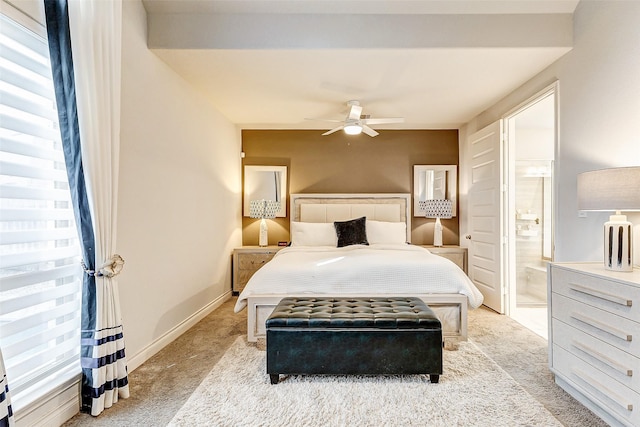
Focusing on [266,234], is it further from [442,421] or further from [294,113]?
[442,421]

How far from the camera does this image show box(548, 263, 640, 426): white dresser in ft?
5.58

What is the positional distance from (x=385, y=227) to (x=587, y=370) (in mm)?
2897

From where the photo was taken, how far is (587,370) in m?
1.99

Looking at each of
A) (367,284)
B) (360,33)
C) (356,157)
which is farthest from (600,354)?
(356,157)

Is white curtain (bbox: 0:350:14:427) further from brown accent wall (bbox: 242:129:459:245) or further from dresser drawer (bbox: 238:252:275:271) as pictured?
brown accent wall (bbox: 242:129:459:245)

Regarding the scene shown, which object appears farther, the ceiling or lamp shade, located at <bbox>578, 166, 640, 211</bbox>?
the ceiling

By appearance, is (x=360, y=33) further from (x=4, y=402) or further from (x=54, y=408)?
(x=54, y=408)

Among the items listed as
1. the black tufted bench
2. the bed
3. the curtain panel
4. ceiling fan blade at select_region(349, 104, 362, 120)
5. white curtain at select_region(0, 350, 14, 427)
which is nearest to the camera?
white curtain at select_region(0, 350, 14, 427)

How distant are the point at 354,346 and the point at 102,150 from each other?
1976mm

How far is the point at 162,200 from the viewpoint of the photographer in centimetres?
301

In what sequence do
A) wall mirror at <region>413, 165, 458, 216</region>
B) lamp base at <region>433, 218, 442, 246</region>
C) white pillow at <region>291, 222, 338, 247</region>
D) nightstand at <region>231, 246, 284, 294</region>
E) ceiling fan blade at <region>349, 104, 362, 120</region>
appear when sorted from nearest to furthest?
1. ceiling fan blade at <region>349, 104, 362, 120</region>
2. white pillow at <region>291, 222, 338, 247</region>
3. nightstand at <region>231, 246, 284, 294</region>
4. lamp base at <region>433, 218, 442, 246</region>
5. wall mirror at <region>413, 165, 458, 216</region>

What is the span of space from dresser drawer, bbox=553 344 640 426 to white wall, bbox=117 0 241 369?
9.69 feet

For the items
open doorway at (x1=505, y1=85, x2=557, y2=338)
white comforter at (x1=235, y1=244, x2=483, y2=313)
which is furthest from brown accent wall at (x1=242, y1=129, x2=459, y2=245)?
white comforter at (x1=235, y1=244, x2=483, y2=313)

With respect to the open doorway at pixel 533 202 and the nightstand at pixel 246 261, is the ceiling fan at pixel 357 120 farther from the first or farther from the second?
the open doorway at pixel 533 202
